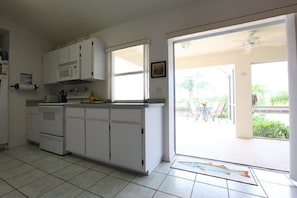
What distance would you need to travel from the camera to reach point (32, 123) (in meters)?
3.19

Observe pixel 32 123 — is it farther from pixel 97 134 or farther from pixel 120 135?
pixel 120 135

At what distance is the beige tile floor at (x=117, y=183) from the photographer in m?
1.52

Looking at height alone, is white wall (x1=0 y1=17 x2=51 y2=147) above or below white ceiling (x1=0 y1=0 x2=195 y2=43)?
below

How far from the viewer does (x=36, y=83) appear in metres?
3.52

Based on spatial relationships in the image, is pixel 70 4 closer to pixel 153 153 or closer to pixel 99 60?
pixel 99 60

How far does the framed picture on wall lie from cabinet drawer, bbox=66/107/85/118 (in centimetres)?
130

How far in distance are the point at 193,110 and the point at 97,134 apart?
198 inches

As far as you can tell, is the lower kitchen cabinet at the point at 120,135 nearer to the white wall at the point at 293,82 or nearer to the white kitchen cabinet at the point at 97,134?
the white kitchen cabinet at the point at 97,134

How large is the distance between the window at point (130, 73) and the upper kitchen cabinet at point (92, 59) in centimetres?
22

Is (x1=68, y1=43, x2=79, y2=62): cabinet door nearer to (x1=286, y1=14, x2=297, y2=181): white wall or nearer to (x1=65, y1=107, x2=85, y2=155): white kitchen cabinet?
(x1=65, y1=107, x2=85, y2=155): white kitchen cabinet

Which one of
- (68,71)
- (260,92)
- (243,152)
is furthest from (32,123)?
(260,92)

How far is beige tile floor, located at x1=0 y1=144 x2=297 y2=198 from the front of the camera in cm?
152

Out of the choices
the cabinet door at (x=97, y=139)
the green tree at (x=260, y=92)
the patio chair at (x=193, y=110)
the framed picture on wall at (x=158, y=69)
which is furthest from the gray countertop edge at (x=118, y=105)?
the patio chair at (x=193, y=110)

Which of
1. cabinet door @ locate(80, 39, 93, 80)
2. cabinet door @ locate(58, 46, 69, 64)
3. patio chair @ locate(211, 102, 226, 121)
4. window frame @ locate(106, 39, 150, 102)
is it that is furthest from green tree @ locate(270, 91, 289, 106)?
cabinet door @ locate(58, 46, 69, 64)
